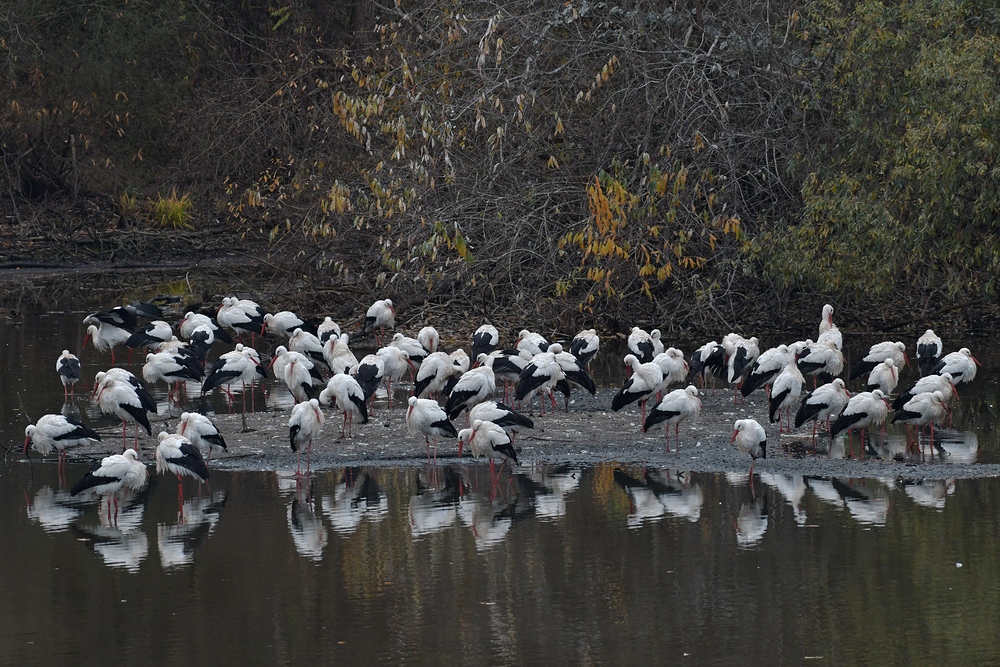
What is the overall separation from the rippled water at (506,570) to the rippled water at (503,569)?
2 centimetres

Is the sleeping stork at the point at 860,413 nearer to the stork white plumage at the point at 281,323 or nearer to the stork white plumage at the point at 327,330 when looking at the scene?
the stork white plumage at the point at 327,330

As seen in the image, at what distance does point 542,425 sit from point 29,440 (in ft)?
15.8

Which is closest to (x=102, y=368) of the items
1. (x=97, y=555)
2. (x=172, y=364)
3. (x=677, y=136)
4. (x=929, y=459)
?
(x=172, y=364)

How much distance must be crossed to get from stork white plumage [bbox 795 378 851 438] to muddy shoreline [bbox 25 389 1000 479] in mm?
296

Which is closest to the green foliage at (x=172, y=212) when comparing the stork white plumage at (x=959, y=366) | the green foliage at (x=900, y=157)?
the green foliage at (x=900, y=157)

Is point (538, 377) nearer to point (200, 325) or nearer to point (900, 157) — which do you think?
point (200, 325)

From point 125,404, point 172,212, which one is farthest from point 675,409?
point 172,212

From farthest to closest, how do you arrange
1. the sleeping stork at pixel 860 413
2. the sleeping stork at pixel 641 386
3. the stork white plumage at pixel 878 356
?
the stork white plumage at pixel 878 356
the sleeping stork at pixel 641 386
the sleeping stork at pixel 860 413

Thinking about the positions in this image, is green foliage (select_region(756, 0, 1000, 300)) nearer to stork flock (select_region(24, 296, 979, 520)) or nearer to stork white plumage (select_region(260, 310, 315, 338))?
stork flock (select_region(24, 296, 979, 520))

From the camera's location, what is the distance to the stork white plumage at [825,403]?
545 inches

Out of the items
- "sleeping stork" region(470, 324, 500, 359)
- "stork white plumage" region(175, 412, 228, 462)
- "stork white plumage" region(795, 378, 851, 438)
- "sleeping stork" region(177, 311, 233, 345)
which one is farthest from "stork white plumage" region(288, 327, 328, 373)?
"stork white plumage" region(795, 378, 851, 438)

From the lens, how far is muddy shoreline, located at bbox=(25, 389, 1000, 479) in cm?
1300

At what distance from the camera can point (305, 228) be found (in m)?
23.3

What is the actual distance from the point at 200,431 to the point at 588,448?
3.51 m
